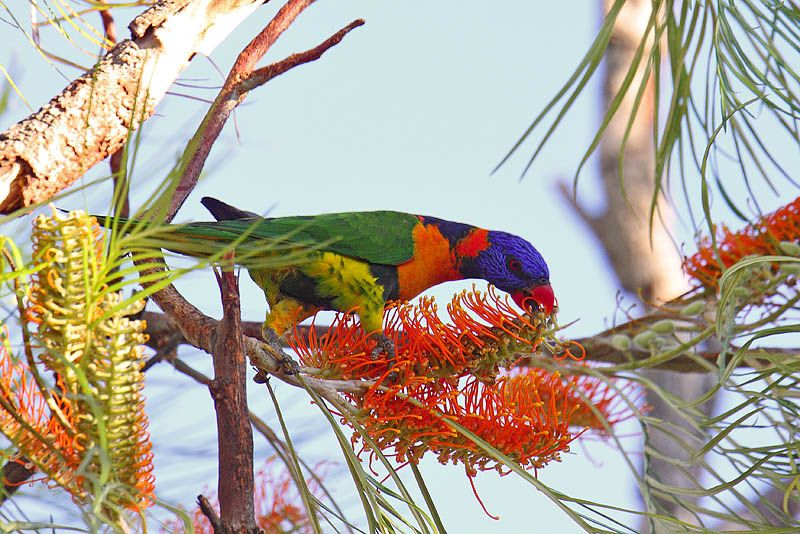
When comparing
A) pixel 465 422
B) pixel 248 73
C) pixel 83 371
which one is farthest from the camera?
pixel 248 73

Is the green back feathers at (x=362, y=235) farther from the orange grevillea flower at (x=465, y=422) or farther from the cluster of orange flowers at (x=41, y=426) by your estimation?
the cluster of orange flowers at (x=41, y=426)

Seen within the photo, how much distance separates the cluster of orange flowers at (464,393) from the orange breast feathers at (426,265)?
1.31ft

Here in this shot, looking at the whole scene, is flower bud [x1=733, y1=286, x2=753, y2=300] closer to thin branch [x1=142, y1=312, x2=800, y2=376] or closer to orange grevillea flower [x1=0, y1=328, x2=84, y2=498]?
thin branch [x1=142, y1=312, x2=800, y2=376]

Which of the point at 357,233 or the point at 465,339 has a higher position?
the point at 357,233

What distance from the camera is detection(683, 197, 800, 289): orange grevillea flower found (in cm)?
153

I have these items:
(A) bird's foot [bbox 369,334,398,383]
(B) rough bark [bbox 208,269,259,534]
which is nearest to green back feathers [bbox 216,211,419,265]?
(A) bird's foot [bbox 369,334,398,383]

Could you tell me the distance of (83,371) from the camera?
0.67m

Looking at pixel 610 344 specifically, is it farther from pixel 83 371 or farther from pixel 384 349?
pixel 83 371

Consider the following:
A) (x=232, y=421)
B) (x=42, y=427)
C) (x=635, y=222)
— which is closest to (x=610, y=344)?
(x=232, y=421)

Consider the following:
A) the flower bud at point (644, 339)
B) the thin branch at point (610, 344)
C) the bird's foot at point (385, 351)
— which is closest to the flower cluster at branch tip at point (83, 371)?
the bird's foot at point (385, 351)

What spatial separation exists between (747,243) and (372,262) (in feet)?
2.29

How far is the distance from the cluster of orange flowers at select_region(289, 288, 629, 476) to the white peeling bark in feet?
1.35

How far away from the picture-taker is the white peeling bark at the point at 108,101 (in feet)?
3.34

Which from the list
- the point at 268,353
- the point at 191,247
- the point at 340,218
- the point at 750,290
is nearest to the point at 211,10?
the point at 340,218
